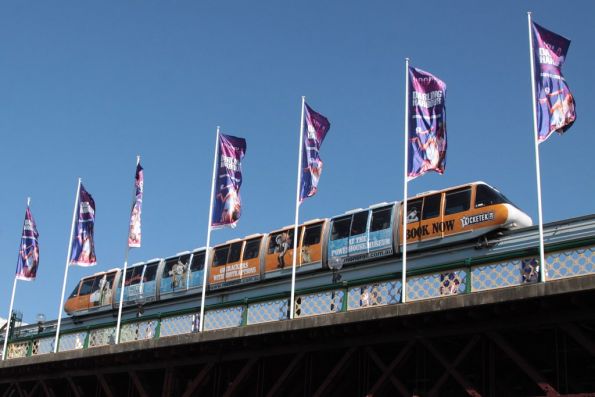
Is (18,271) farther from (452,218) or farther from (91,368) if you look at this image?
(452,218)

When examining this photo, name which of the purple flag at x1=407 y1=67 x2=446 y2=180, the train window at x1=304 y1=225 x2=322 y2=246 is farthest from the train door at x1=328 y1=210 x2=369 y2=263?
the purple flag at x1=407 y1=67 x2=446 y2=180

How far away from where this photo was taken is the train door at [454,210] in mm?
32531

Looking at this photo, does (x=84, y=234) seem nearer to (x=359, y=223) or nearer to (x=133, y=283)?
(x=359, y=223)

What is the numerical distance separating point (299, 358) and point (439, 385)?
15.2 ft

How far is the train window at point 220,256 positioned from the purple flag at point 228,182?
1312 centimetres

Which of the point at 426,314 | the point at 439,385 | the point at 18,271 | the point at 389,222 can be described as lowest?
the point at 439,385

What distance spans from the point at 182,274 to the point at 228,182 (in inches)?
635

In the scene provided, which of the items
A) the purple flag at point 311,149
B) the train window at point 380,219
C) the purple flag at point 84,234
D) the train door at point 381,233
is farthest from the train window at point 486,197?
the purple flag at point 84,234

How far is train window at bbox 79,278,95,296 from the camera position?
50781 millimetres

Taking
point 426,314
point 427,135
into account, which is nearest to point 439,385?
point 426,314

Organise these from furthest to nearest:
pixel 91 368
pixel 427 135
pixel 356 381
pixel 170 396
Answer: pixel 91 368 < pixel 170 396 < pixel 427 135 < pixel 356 381

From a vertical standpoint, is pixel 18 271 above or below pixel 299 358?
above

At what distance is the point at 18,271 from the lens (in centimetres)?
3628

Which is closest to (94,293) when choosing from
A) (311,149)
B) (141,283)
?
(141,283)
